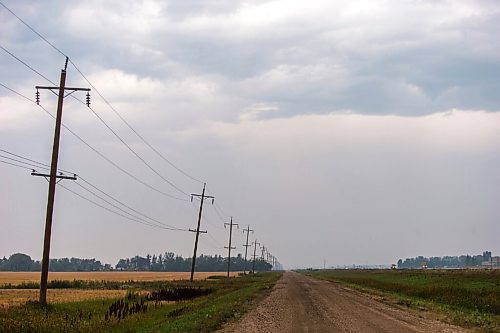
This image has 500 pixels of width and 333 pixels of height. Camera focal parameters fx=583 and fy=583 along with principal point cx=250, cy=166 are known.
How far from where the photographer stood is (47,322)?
2470 cm

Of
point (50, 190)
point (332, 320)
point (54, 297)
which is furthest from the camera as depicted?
point (54, 297)

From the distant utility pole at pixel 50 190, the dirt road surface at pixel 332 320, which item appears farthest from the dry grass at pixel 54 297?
the dirt road surface at pixel 332 320

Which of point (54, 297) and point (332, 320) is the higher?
point (332, 320)

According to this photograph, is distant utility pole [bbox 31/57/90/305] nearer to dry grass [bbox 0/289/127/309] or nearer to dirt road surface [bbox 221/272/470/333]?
dry grass [bbox 0/289/127/309]

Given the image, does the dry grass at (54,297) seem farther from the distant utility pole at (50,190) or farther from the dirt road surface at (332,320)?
the dirt road surface at (332,320)

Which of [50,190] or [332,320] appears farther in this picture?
[50,190]

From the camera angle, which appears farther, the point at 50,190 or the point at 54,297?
the point at 54,297

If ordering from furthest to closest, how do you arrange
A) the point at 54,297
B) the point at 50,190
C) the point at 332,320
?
the point at 54,297 → the point at 50,190 → the point at 332,320

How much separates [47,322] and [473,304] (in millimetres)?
26480

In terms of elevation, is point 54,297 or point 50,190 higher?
point 50,190

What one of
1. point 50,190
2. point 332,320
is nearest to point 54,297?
point 50,190

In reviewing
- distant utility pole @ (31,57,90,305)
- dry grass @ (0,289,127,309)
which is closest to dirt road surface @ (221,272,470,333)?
distant utility pole @ (31,57,90,305)

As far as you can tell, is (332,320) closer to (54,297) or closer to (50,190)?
(50,190)

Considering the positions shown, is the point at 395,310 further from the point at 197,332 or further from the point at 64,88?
the point at 64,88
